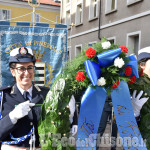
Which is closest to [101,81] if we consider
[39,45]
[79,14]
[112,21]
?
[39,45]

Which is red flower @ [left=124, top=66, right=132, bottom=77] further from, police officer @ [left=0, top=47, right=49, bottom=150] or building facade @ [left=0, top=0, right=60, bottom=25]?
building facade @ [left=0, top=0, right=60, bottom=25]

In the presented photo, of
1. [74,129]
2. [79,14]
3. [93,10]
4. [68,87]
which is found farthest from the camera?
[79,14]

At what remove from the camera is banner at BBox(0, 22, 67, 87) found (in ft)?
15.2

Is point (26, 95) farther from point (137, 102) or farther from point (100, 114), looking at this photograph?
point (137, 102)

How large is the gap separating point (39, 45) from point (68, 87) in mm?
3053

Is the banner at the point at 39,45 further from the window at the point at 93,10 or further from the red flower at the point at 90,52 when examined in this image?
the window at the point at 93,10

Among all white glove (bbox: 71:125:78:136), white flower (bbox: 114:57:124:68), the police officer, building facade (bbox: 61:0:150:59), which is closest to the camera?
white flower (bbox: 114:57:124:68)

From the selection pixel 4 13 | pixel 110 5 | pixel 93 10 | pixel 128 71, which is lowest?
pixel 128 71

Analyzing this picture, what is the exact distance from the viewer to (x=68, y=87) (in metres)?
1.87

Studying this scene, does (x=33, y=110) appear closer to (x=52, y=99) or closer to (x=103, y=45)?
(x=52, y=99)

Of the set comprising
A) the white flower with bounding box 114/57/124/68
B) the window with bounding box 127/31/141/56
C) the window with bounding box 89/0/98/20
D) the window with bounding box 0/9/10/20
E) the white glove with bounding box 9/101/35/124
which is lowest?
the white glove with bounding box 9/101/35/124

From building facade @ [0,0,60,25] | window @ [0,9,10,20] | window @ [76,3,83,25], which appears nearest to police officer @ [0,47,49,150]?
window @ [76,3,83,25]

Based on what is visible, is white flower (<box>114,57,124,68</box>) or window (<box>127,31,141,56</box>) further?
window (<box>127,31,141,56</box>)

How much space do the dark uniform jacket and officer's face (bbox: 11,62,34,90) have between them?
0.08m
